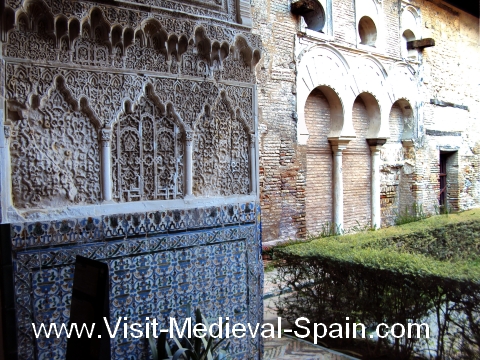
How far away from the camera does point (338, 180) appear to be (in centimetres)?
948

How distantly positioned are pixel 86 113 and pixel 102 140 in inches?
7.9

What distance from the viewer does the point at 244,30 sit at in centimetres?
360

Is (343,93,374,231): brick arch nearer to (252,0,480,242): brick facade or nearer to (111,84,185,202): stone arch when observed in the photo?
(252,0,480,242): brick facade

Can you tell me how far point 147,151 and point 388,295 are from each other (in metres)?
2.42

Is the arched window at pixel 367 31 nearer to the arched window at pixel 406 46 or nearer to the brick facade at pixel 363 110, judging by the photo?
the brick facade at pixel 363 110

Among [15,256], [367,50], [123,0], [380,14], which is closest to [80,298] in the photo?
[15,256]

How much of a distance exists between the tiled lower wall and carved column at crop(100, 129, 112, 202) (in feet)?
0.59

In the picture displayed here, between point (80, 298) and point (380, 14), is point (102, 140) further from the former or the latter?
point (380, 14)

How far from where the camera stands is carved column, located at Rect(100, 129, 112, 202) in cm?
298

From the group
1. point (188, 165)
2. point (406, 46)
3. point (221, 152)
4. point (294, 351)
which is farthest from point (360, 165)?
point (188, 165)

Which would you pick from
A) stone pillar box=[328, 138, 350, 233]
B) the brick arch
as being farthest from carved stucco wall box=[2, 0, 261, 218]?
the brick arch

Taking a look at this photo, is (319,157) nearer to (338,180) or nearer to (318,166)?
(318,166)

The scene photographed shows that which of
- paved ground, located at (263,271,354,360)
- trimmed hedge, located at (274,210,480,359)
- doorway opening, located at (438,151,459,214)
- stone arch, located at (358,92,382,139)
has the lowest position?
paved ground, located at (263,271,354,360)

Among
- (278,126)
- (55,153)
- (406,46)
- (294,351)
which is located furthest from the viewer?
(406,46)
